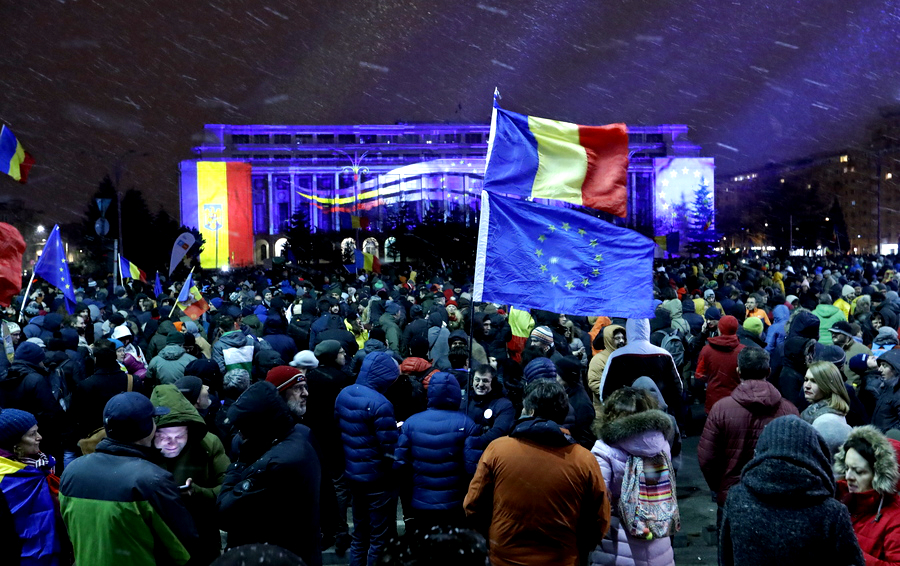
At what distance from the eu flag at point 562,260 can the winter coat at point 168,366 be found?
3407 mm

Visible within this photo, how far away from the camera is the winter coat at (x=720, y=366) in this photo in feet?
22.1

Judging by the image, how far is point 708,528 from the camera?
236 inches

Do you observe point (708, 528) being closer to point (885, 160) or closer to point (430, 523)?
point (430, 523)

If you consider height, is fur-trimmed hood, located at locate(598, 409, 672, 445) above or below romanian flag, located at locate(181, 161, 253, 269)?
below

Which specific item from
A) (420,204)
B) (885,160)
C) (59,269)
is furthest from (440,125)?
(59,269)

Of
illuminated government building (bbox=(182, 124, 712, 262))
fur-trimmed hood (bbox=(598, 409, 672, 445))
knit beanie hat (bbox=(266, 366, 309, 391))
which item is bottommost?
fur-trimmed hood (bbox=(598, 409, 672, 445))

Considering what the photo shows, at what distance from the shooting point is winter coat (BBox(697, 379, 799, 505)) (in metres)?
4.59

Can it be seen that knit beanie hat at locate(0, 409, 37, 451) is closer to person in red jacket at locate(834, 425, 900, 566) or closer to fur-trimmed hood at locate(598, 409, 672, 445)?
fur-trimmed hood at locate(598, 409, 672, 445)

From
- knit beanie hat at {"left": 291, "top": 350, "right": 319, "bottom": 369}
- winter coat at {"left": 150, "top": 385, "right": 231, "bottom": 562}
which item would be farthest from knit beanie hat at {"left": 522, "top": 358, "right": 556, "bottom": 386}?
winter coat at {"left": 150, "top": 385, "right": 231, "bottom": 562}

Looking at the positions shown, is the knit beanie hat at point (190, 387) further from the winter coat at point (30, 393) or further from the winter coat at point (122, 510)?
the winter coat at point (30, 393)

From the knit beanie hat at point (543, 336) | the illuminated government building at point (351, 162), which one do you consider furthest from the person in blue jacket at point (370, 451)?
the illuminated government building at point (351, 162)

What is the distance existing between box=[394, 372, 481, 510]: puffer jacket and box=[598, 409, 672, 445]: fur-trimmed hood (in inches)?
40.1

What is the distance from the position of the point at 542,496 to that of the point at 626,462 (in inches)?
23.6

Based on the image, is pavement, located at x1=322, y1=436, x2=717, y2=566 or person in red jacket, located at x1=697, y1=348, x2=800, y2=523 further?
pavement, located at x1=322, y1=436, x2=717, y2=566
